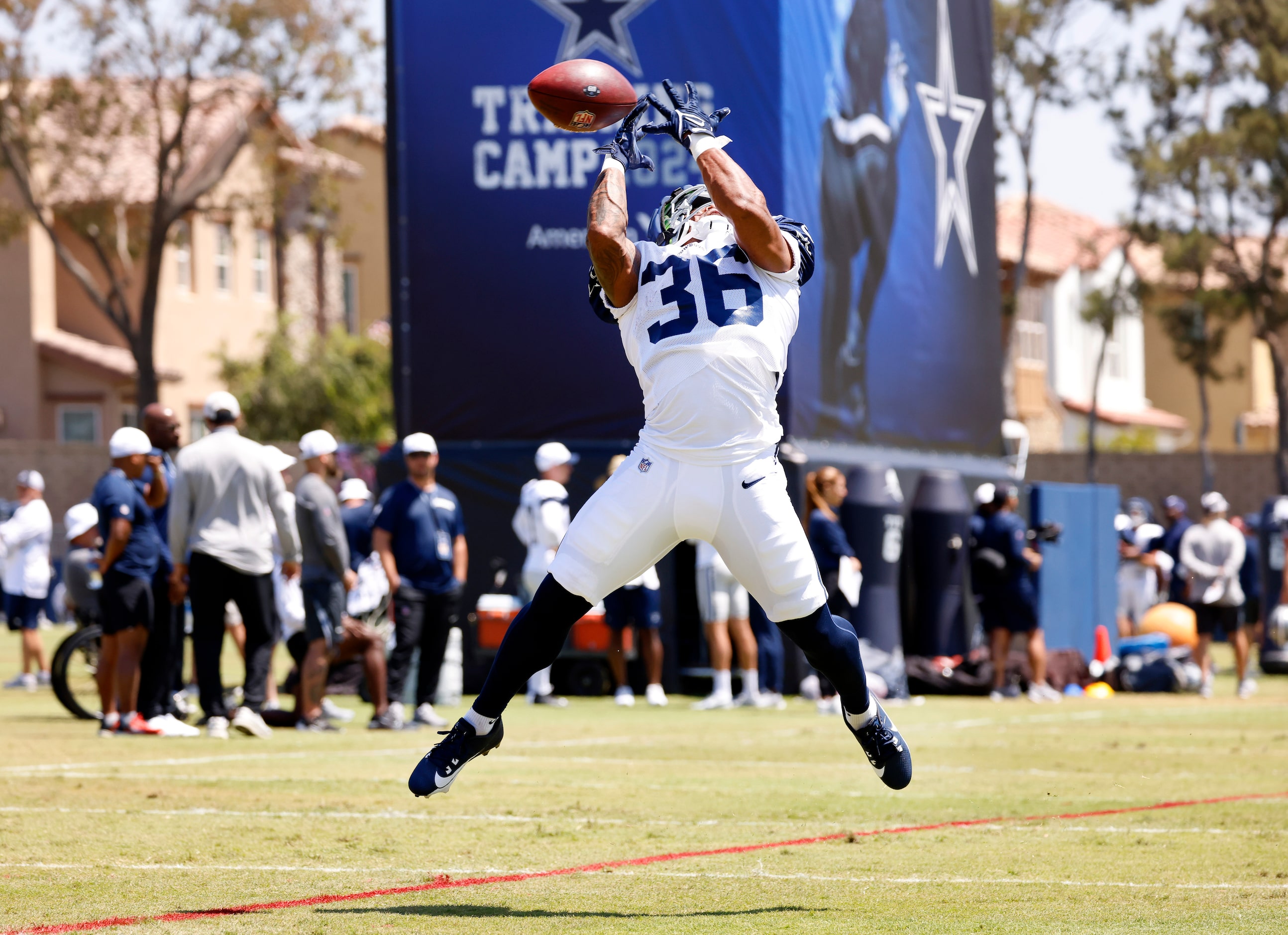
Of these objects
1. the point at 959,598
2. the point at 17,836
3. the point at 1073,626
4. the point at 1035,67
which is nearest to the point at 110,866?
the point at 17,836

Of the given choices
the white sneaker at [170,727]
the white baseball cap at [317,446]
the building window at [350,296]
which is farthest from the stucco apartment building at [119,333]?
the white sneaker at [170,727]

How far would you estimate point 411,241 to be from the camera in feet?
60.6

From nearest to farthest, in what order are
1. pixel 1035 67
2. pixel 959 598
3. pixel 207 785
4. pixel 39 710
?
pixel 207 785 < pixel 39 710 < pixel 959 598 < pixel 1035 67

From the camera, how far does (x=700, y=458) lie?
652 centimetres

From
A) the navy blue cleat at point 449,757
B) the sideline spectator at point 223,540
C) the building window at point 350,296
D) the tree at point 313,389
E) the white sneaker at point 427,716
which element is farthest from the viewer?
the building window at point 350,296

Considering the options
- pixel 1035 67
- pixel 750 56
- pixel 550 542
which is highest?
→ pixel 1035 67

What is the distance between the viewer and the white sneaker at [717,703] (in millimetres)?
16016

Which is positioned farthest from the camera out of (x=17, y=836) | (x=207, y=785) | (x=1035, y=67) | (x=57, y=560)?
(x=1035, y=67)

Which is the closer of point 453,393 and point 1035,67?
point 453,393

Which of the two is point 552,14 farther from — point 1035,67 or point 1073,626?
point 1035,67

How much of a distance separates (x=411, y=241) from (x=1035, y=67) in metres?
25.2

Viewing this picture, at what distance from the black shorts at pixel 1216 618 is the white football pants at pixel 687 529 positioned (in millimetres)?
13145

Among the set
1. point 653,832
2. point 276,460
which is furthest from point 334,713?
point 653,832

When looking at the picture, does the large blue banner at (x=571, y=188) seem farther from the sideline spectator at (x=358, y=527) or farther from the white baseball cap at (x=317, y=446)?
the white baseball cap at (x=317, y=446)
